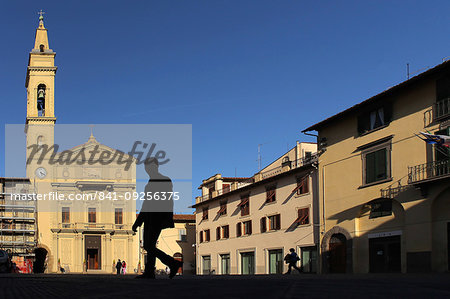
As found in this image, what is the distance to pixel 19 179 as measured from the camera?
2530 inches

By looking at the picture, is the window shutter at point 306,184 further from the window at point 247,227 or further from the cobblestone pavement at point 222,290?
the cobblestone pavement at point 222,290

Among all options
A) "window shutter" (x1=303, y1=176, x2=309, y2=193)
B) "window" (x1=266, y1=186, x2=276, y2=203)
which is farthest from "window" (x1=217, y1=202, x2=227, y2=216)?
"window shutter" (x1=303, y1=176, x2=309, y2=193)

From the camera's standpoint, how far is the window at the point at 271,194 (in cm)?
4621

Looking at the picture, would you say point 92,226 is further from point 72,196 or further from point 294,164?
point 294,164

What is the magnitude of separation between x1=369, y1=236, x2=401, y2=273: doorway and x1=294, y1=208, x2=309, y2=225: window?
7396 millimetres

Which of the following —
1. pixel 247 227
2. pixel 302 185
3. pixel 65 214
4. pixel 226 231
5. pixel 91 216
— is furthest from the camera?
pixel 91 216

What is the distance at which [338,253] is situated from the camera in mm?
36844

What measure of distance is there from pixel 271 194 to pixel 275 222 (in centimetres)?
214

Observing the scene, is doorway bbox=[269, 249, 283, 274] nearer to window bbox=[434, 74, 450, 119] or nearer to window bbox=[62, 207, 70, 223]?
window bbox=[434, 74, 450, 119]

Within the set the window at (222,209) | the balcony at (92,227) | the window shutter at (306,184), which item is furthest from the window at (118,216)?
the window shutter at (306,184)

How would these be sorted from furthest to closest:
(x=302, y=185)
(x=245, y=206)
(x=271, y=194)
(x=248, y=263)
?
(x=245, y=206)
(x=248, y=263)
(x=271, y=194)
(x=302, y=185)

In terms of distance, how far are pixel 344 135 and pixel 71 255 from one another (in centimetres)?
3735

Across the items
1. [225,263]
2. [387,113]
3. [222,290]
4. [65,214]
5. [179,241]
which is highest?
[387,113]

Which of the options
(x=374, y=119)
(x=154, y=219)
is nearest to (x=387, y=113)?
(x=374, y=119)
